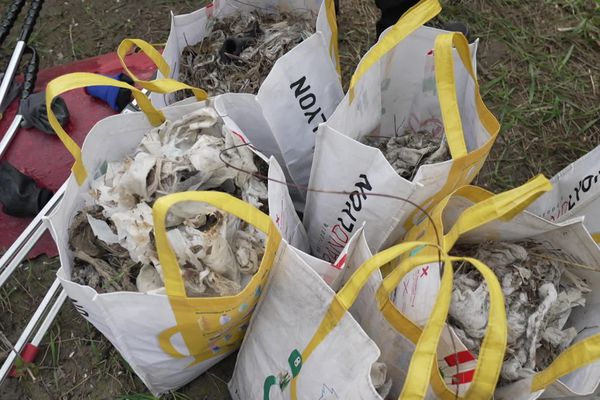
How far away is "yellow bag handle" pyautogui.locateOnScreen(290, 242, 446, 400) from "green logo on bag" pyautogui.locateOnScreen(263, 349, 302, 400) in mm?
21

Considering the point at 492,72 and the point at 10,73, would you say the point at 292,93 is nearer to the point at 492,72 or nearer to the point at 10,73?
the point at 10,73

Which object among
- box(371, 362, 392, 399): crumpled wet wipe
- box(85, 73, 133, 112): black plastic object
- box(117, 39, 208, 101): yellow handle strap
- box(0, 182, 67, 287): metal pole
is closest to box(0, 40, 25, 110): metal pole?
box(85, 73, 133, 112): black plastic object

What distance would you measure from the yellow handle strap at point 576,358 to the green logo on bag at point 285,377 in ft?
1.27

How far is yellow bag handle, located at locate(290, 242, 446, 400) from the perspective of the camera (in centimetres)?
78

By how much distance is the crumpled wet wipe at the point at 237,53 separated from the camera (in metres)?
1.19

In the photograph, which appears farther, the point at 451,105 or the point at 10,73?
the point at 10,73

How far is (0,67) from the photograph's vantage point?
1644 mm

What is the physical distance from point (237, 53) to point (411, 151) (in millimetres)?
465

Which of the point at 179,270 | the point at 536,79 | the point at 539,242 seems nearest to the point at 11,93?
the point at 179,270

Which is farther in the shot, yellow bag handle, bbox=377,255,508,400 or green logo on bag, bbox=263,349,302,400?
green logo on bag, bbox=263,349,302,400

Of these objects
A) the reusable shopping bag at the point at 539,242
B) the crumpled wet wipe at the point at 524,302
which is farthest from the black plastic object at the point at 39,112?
the crumpled wet wipe at the point at 524,302

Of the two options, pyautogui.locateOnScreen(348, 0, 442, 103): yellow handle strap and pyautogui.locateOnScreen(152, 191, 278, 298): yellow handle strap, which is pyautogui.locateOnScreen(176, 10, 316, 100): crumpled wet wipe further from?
pyautogui.locateOnScreen(152, 191, 278, 298): yellow handle strap

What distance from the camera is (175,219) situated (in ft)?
2.94

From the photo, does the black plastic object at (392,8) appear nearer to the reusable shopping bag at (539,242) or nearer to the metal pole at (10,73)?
the reusable shopping bag at (539,242)
